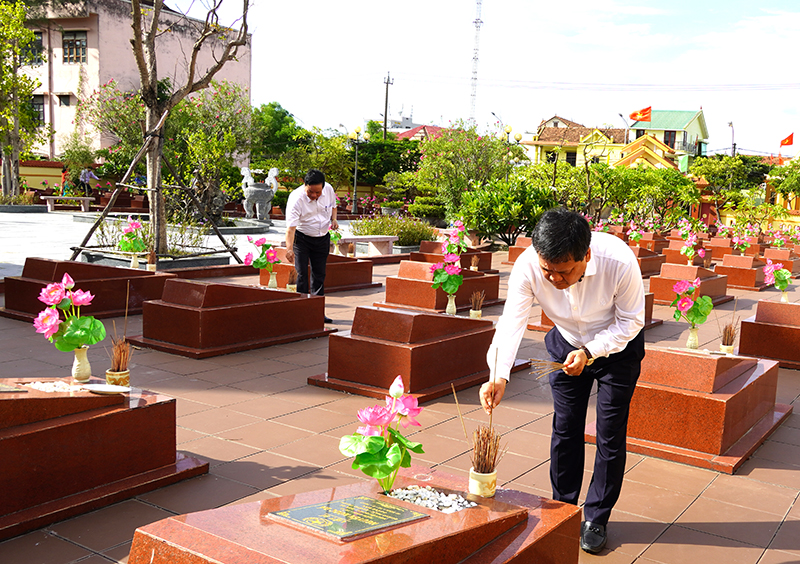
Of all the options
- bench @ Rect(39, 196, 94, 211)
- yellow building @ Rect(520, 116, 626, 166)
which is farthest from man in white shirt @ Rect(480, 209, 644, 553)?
yellow building @ Rect(520, 116, 626, 166)

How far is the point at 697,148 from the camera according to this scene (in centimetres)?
6962

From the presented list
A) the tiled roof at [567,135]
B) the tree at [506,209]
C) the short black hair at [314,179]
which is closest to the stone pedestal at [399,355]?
the short black hair at [314,179]

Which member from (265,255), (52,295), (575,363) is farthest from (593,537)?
(265,255)

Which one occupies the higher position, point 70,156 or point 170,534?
point 70,156

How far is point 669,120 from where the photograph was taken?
6819 cm

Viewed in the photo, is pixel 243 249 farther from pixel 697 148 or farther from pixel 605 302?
pixel 697 148

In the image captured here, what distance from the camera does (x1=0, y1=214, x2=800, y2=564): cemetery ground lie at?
319 cm

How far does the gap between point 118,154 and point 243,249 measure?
16.2 metres

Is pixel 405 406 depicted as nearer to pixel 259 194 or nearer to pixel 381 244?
pixel 381 244

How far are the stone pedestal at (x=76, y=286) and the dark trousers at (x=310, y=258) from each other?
145cm

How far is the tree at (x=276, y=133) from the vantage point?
39.9 meters

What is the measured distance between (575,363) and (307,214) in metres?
5.38

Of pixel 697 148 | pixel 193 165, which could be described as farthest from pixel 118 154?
pixel 697 148

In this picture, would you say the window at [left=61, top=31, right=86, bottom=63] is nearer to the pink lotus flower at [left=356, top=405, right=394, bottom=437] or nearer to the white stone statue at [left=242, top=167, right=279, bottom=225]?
the white stone statue at [left=242, top=167, right=279, bottom=225]
